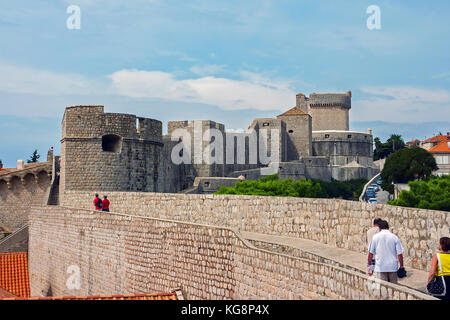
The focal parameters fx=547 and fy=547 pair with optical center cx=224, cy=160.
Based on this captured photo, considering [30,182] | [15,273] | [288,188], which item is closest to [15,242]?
[15,273]

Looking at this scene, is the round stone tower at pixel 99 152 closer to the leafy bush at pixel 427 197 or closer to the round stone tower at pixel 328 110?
the leafy bush at pixel 427 197

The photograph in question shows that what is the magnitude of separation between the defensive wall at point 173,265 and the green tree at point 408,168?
35.0 meters

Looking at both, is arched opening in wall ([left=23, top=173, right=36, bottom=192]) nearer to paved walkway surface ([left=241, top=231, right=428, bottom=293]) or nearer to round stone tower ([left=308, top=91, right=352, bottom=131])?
paved walkway surface ([left=241, top=231, right=428, bottom=293])

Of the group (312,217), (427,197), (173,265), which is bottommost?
A: (173,265)

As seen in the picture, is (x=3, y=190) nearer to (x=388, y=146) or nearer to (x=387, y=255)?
(x=387, y=255)

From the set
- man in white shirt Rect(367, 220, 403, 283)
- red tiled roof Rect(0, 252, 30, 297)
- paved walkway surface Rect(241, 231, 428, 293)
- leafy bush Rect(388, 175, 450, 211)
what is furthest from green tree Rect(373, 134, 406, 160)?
man in white shirt Rect(367, 220, 403, 283)

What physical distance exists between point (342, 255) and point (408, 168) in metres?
40.7

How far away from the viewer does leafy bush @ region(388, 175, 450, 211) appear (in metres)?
30.7

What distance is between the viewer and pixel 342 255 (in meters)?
8.70

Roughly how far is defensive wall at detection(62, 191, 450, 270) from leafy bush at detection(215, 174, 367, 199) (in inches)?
570

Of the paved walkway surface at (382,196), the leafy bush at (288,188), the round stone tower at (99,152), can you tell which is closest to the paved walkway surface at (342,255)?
the round stone tower at (99,152)
